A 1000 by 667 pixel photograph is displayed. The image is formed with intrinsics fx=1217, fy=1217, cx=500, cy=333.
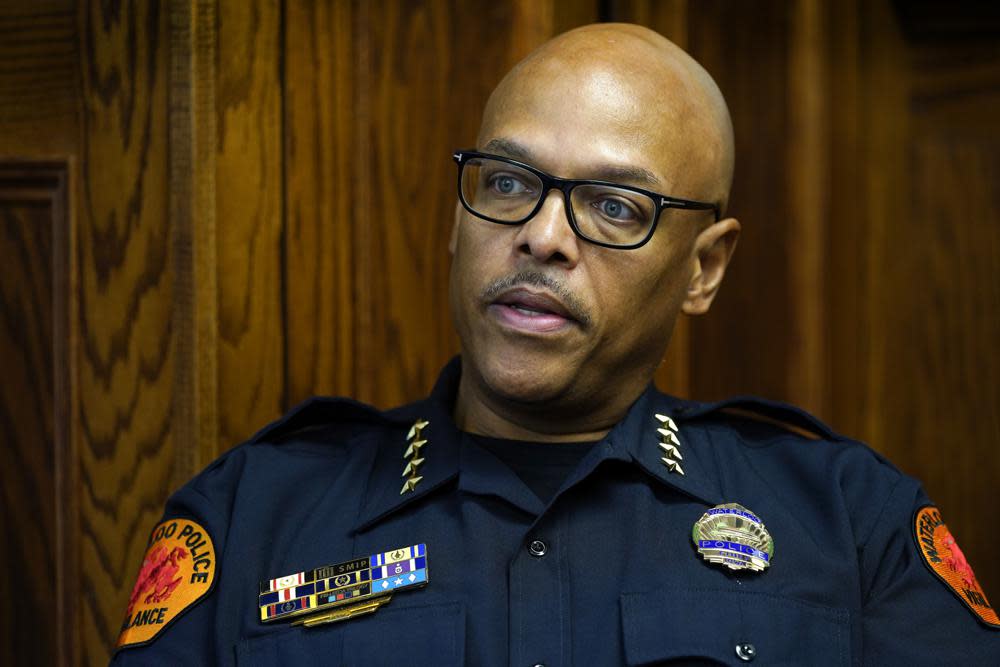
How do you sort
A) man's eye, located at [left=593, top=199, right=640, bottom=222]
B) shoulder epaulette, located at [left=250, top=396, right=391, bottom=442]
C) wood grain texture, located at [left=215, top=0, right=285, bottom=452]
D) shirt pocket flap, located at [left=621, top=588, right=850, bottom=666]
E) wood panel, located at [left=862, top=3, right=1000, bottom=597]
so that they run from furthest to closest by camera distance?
1. wood panel, located at [left=862, top=3, right=1000, bottom=597]
2. wood grain texture, located at [left=215, top=0, right=285, bottom=452]
3. shoulder epaulette, located at [left=250, top=396, right=391, bottom=442]
4. man's eye, located at [left=593, top=199, right=640, bottom=222]
5. shirt pocket flap, located at [left=621, top=588, right=850, bottom=666]

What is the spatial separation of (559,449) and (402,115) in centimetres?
62

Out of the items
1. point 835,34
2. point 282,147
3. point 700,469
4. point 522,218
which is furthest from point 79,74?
point 835,34

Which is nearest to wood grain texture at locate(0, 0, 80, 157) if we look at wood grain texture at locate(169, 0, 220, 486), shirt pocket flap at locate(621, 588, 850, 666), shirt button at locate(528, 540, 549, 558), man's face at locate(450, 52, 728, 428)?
wood grain texture at locate(169, 0, 220, 486)

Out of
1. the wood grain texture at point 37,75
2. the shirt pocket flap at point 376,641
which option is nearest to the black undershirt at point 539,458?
the shirt pocket flap at point 376,641

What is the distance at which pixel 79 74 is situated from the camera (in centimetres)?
170

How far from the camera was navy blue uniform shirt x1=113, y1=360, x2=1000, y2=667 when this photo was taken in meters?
1.41

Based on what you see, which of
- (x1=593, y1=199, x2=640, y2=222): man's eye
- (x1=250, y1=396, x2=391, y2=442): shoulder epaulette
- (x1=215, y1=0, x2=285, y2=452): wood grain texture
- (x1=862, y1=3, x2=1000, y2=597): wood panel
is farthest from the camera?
(x1=862, y1=3, x2=1000, y2=597): wood panel

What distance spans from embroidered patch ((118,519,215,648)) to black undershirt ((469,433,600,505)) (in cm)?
37

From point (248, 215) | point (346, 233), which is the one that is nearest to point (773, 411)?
point (346, 233)

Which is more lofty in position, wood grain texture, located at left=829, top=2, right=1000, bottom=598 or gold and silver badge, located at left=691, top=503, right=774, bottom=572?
wood grain texture, located at left=829, top=2, right=1000, bottom=598

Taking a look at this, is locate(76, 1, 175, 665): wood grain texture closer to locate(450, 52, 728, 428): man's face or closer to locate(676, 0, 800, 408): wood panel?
locate(450, 52, 728, 428): man's face

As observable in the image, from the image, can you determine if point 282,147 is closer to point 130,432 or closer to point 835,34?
point 130,432

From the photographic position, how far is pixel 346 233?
187 centimetres

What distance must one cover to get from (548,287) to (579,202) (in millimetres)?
119
